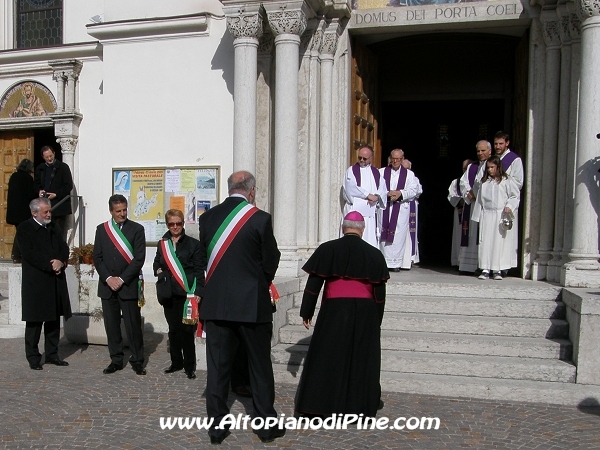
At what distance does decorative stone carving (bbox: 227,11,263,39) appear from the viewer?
8.79m

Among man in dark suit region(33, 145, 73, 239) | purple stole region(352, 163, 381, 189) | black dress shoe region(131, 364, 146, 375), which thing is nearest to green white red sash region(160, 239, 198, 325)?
black dress shoe region(131, 364, 146, 375)

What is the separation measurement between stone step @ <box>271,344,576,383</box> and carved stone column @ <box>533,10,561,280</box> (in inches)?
99.5

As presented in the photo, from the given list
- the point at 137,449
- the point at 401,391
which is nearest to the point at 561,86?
the point at 401,391

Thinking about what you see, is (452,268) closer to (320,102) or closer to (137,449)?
(320,102)

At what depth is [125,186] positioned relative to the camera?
33.4 ft

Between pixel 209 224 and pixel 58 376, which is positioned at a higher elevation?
pixel 209 224

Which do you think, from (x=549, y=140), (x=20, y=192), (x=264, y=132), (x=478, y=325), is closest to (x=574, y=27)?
(x=549, y=140)

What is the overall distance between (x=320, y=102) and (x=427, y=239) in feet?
22.5

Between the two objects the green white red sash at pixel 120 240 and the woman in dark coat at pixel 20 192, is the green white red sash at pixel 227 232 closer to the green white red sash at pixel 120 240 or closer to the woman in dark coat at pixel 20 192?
the green white red sash at pixel 120 240

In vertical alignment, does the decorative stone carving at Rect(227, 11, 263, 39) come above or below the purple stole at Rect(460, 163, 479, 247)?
above

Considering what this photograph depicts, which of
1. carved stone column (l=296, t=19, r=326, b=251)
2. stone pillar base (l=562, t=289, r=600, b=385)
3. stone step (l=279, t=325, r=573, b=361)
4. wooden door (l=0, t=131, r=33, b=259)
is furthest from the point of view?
wooden door (l=0, t=131, r=33, b=259)

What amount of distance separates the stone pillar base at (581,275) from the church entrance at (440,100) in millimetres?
2274

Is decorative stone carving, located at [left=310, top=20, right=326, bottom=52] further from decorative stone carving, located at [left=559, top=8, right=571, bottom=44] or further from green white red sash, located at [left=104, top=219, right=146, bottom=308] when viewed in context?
green white red sash, located at [left=104, top=219, right=146, bottom=308]

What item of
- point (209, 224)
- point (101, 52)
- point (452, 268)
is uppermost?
point (101, 52)
